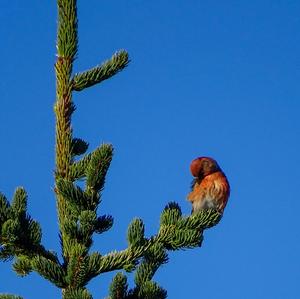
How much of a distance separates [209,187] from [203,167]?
0.58 metres

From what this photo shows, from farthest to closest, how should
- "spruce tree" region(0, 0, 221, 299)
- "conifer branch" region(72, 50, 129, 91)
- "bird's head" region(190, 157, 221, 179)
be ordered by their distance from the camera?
"bird's head" region(190, 157, 221, 179) < "conifer branch" region(72, 50, 129, 91) < "spruce tree" region(0, 0, 221, 299)

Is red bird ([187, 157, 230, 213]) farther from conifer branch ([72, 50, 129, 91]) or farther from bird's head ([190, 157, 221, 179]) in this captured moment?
conifer branch ([72, 50, 129, 91])

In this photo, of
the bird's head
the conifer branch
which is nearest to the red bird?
the bird's head

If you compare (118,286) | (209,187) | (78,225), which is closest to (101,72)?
(78,225)

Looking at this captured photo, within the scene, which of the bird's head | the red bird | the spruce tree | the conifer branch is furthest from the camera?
the red bird

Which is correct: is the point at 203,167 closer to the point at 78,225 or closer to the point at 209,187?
the point at 209,187

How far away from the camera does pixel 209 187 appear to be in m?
5.48

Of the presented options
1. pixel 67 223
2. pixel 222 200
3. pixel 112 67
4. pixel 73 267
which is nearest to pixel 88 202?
pixel 67 223

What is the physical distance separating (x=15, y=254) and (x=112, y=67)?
107 centimetres

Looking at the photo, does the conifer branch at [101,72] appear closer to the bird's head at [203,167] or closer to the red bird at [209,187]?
the bird's head at [203,167]

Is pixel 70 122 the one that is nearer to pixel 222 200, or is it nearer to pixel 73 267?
pixel 73 267

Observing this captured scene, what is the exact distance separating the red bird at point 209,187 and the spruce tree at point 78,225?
6.04 feet

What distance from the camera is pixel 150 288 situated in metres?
2.65

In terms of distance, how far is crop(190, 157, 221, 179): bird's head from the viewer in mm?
4855
